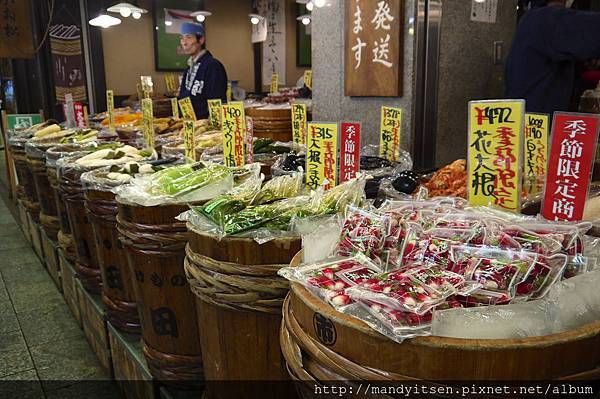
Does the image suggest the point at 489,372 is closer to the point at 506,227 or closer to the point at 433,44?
the point at 506,227

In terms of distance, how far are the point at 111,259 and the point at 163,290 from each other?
0.84m

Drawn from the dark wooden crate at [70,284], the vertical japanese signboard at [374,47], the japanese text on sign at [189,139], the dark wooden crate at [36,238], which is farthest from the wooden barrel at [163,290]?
the dark wooden crate at [36,238]

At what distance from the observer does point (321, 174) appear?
2.35 m

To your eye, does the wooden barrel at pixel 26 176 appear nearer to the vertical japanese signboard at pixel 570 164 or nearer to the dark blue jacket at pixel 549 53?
the dark blue jacket at pixel 549 53

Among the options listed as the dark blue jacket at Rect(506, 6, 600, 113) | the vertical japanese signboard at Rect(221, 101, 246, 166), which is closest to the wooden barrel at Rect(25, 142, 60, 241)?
the vertical japanese signboard at Rect(221, 101, 246, 166)

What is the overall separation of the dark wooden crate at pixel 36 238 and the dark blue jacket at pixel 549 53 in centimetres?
531

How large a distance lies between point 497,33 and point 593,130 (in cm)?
306

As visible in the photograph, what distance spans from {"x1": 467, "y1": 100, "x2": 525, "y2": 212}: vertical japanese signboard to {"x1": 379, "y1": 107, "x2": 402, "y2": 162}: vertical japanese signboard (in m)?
1.14

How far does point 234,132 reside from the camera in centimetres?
305

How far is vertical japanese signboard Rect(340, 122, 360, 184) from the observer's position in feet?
7.54

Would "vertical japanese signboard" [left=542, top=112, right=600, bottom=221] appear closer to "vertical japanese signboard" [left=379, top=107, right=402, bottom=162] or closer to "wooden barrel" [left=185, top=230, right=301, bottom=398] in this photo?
"wooden barrel" [left=185, top=230, right=301, bottom=398]

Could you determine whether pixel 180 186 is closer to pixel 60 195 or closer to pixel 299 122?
pixel 299 122

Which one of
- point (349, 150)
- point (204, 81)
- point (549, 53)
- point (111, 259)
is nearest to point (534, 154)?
point (349, 150)

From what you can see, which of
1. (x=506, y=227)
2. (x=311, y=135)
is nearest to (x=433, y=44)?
(x=311, y=135)
